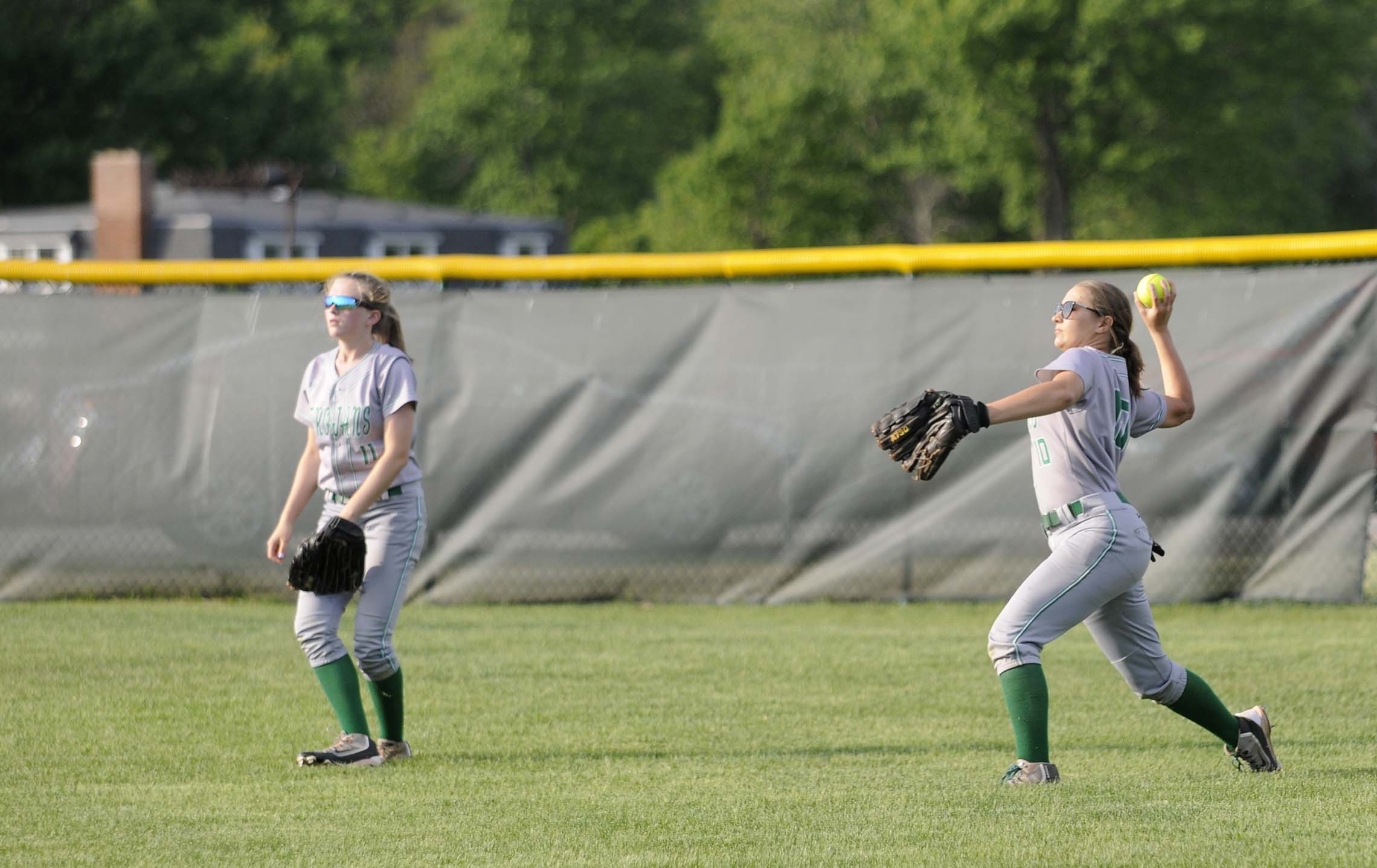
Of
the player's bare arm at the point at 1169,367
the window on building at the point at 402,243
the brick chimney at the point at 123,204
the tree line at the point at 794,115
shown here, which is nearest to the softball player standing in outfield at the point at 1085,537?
the player's bare arm at the point at 1169,367

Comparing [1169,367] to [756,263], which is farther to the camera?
[756,263]

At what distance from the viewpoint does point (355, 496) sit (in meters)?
5.80

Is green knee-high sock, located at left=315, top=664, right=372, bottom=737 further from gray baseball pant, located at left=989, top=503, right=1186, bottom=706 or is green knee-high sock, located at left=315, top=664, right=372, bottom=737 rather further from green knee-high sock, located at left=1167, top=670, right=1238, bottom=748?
green knee-high sock, located at left=1167, top=670, right=1238, bottom=748

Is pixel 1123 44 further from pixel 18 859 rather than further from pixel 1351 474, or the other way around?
pixel 18 859

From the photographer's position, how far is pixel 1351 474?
30.4ft

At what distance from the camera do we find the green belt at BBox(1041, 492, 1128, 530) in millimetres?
5281

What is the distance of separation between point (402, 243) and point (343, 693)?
4138cm

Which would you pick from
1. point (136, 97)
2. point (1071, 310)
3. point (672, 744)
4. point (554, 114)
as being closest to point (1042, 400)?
point (1071, 310)

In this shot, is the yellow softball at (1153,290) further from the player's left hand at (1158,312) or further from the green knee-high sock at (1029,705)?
the green knee-high sock at (1029,705)

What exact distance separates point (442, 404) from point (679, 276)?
1559 millimetres

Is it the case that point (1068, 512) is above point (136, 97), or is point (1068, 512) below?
below

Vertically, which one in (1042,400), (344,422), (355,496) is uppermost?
(1042,400)

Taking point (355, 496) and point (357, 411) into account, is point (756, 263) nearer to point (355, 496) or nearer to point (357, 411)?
point (357, 411)

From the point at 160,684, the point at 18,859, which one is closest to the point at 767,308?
the point at 160,684
